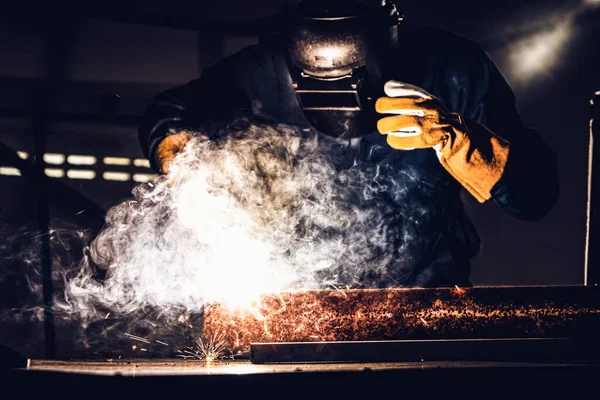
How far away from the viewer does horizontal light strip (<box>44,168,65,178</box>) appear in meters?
3.18

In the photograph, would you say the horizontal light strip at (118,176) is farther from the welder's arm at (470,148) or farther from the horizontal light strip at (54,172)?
the welder's arm at (470,148)

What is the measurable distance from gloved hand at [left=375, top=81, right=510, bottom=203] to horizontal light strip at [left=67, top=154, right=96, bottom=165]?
191 cm

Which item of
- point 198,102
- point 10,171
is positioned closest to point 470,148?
point 198,102

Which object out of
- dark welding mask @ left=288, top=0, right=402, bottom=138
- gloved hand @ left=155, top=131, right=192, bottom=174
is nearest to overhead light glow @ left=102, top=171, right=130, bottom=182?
gloved hand @ left=155, top=131, right=192, bottom=174

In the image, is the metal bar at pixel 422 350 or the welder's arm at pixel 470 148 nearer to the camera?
the metal bar at pixel 422 350

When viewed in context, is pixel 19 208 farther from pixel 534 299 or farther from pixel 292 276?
pixel 534 299

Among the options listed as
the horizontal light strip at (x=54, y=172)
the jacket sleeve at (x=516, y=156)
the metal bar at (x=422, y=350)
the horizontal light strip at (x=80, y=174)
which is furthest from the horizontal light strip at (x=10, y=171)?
the jacket sleeve at (x=516, y=156)

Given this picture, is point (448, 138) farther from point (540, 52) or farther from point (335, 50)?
point (540, 52)

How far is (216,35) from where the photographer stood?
11.0 feet

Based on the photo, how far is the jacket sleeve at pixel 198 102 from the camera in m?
2.68

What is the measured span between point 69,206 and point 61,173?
198mm

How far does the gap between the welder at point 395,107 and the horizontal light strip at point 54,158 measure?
80 cm

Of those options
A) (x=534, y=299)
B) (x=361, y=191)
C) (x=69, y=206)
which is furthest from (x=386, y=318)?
(x=69, y=206)

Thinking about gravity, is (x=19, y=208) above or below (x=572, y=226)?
above
